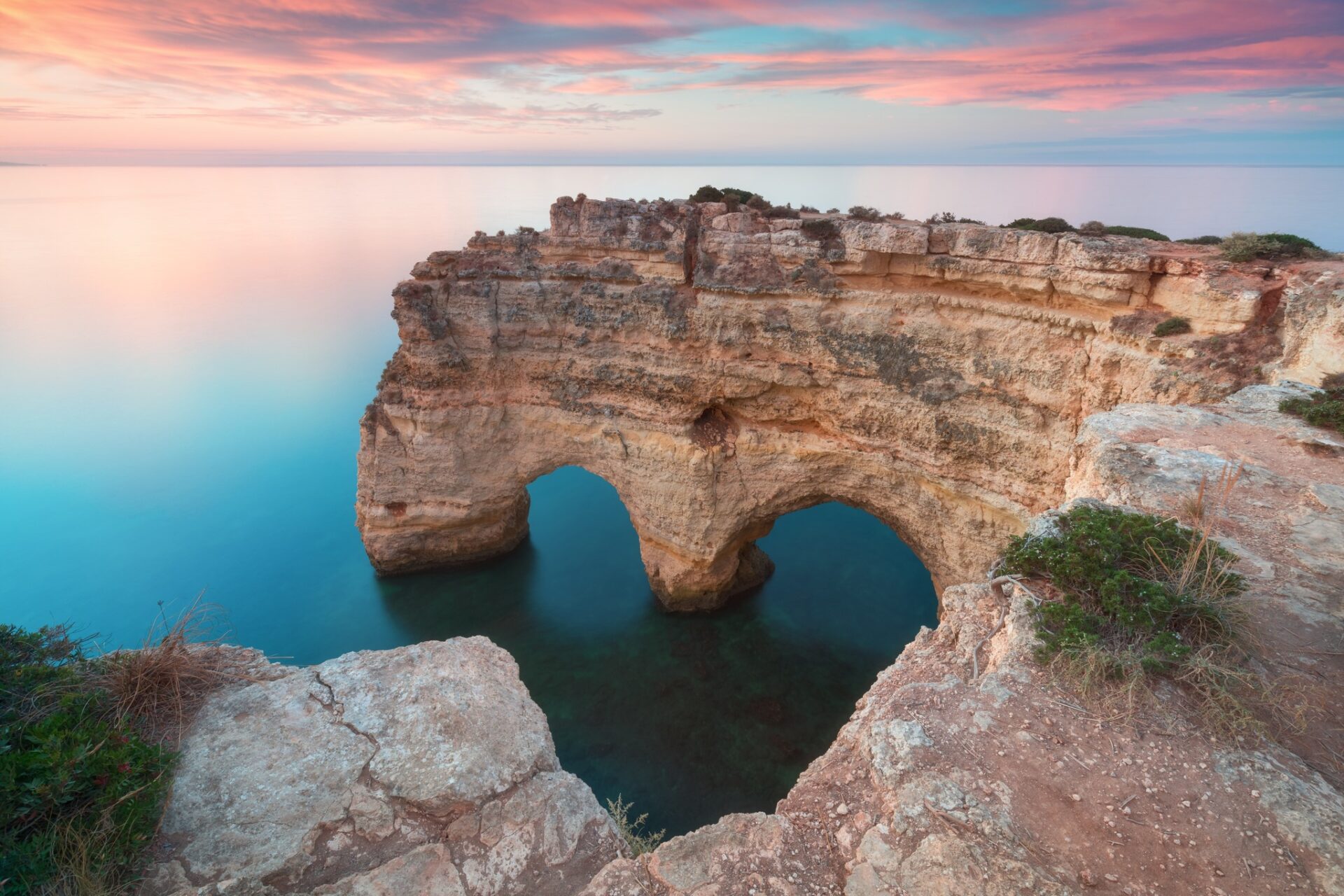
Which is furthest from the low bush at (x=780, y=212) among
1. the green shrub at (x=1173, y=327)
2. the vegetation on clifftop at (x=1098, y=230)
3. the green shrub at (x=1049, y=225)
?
the green shrub at (x=1173, y=327)

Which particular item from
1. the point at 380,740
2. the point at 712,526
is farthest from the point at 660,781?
the point at 380,740

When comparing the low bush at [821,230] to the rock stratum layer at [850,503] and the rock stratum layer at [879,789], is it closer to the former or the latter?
the rock stratum layer at [850,503]

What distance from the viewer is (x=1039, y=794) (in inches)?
155

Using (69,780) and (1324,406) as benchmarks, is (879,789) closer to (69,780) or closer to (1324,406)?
(69,780)

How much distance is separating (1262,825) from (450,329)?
16.8m

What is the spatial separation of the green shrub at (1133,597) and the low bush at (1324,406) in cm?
401

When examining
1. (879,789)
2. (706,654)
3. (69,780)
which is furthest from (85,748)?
(706,654)

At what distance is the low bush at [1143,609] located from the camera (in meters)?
4.43

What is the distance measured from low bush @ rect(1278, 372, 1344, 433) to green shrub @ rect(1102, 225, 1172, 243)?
6314mm

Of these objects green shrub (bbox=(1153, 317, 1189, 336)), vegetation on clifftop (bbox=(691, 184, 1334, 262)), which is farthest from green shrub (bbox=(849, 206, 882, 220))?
green shrub (bbox=(1153, 317, 1189, 336))

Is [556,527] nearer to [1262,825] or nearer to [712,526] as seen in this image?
[712,526]

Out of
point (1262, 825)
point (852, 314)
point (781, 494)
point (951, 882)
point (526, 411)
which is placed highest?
point (852, 314)

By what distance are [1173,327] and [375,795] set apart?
43.3 ft

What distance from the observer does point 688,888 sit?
3900mm
